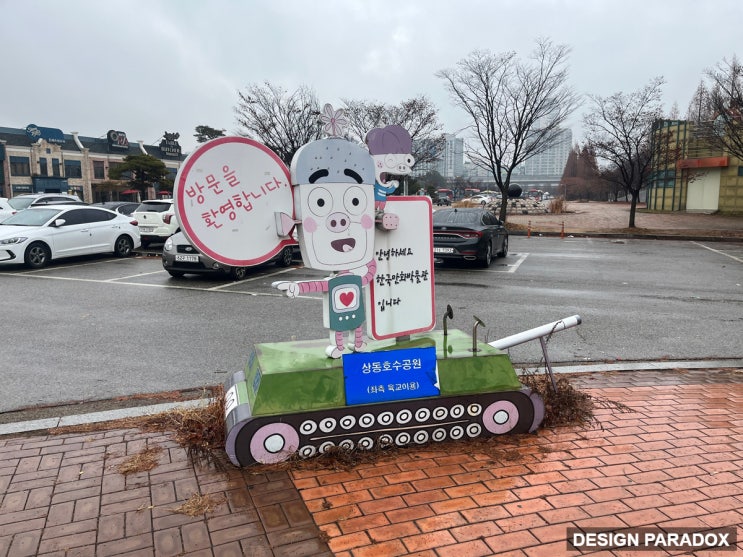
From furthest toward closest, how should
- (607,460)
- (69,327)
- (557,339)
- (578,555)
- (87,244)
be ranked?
1. (87,244)
2. (69,327)
3. (557,339)
4. (607,460)
5. (578,555)

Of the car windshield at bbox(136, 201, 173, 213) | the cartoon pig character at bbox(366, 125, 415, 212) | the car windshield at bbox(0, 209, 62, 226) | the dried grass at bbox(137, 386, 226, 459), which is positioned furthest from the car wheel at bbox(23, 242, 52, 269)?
the cartoon pig character at bbox(366, 125, 415, 212)

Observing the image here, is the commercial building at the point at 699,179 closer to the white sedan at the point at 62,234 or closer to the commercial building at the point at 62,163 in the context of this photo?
the white sedan at the point at 62,234

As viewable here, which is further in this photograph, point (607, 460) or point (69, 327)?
point (69, 327)

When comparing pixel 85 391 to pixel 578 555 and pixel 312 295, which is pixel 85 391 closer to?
pixel 578 555

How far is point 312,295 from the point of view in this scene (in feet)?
31.4

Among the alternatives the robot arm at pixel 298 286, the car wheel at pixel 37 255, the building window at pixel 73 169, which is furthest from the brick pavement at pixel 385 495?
the building window at pixel 73 169

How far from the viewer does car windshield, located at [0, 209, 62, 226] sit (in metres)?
13.4

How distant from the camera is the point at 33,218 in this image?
1360 cm

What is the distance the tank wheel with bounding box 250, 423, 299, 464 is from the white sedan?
11472mm

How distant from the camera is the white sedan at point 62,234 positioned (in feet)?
41.0

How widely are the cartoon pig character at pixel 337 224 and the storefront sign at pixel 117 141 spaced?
67499mm

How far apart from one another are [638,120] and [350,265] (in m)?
24.1

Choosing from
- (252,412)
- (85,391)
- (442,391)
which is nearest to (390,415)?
(442,391)

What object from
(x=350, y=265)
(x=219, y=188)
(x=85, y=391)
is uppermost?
(x=219, y=188)
